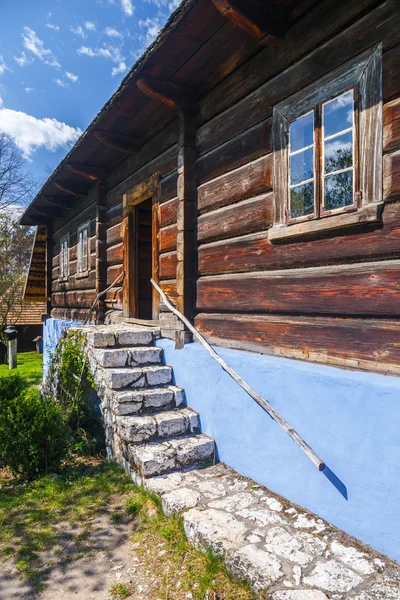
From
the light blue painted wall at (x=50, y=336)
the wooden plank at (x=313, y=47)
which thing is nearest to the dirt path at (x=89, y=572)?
the wooden plank at (x=313, y=47)

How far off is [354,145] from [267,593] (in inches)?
114

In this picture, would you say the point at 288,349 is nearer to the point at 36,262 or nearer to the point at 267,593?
the point at 267,593

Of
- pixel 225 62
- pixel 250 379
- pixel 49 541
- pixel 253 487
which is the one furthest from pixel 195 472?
pixel 225 62

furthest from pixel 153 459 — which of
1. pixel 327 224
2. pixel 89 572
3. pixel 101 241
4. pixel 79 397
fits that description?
pixel 101 241

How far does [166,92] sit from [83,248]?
4.89 meters

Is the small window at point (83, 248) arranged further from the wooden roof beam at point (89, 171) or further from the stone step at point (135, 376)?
the stone step at point (135, 376)

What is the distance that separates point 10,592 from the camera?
2.63 meters

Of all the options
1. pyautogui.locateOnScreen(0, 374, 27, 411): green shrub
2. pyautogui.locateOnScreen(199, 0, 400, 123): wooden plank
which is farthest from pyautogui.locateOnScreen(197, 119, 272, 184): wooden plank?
pyautogui.locateOnScreen(0, 374, 27, 411): green shrub

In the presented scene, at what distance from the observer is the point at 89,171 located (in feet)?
24.0

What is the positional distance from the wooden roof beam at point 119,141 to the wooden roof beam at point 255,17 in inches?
118

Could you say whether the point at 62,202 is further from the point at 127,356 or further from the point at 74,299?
the point at 127,356

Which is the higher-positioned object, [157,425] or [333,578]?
[157,425]

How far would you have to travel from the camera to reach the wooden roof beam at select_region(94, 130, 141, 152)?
5863 millimetres

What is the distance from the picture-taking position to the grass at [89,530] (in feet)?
8.38
